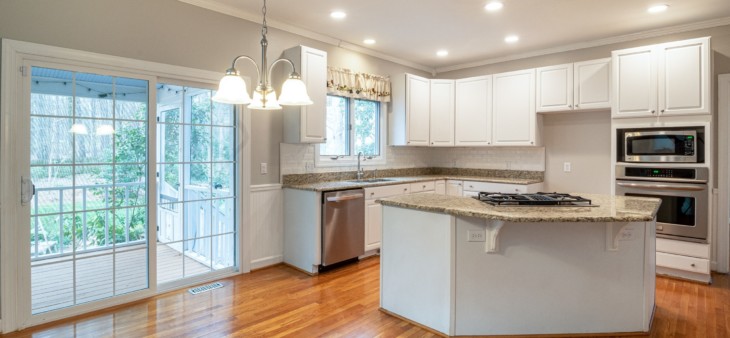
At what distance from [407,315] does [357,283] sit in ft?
3.02

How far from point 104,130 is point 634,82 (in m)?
4.81

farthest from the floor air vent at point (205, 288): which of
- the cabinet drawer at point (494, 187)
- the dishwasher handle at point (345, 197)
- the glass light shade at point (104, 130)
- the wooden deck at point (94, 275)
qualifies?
the cabinet drawer at point (494, 187)

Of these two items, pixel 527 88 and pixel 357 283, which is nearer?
pixel 357 283

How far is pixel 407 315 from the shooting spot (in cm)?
278

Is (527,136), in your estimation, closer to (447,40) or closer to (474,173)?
(474,173)

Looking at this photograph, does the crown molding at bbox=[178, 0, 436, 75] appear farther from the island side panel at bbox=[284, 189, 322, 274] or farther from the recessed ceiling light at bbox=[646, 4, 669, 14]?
the recessed ceiling light at bbox=[646, 4, 669, 14]

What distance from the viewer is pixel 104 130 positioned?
3.00 meters

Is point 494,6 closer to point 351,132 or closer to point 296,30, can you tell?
point 296,30

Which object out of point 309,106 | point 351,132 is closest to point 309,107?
point 309,106

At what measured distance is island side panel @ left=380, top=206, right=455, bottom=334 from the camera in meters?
2.51

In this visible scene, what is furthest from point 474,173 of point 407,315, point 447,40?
point 407,315

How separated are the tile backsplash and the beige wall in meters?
0.24

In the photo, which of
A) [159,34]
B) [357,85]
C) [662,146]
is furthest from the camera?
[357,85]

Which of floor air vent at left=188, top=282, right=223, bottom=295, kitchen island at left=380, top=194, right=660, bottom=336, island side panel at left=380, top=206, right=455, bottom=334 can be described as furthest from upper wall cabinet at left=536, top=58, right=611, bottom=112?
floor air vent at left=188, top=282, right=223, bottom=295
